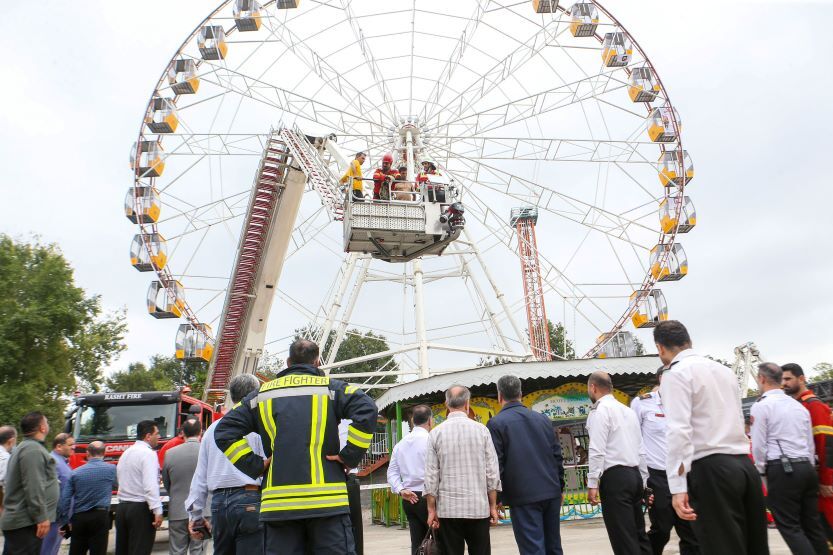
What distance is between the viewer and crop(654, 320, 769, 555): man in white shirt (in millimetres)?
3916

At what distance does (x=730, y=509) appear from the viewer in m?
3.91

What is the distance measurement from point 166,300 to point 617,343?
1479 cm

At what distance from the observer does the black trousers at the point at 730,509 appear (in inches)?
153

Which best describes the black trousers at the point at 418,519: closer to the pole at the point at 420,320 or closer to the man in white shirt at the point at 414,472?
the man in white shirt at the point at 414,472

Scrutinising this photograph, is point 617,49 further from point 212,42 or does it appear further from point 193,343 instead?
point 193,343

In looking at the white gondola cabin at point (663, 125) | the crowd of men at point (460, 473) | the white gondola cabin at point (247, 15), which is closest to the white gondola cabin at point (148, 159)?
the white gondola cabin at point (247, 15)

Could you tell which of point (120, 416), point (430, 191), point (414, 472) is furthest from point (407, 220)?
point (414, 472)

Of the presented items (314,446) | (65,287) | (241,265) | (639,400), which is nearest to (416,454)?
(639,400)

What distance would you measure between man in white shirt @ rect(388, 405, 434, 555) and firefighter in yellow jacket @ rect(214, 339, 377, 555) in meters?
2.71

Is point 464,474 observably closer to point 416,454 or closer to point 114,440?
point 416,454

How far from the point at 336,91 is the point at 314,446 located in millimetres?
18846

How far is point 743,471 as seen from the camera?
396 cm

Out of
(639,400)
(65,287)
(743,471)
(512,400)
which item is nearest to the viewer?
(743,471)

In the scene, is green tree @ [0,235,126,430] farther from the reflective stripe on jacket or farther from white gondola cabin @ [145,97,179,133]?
the reflective stripe on jacket
